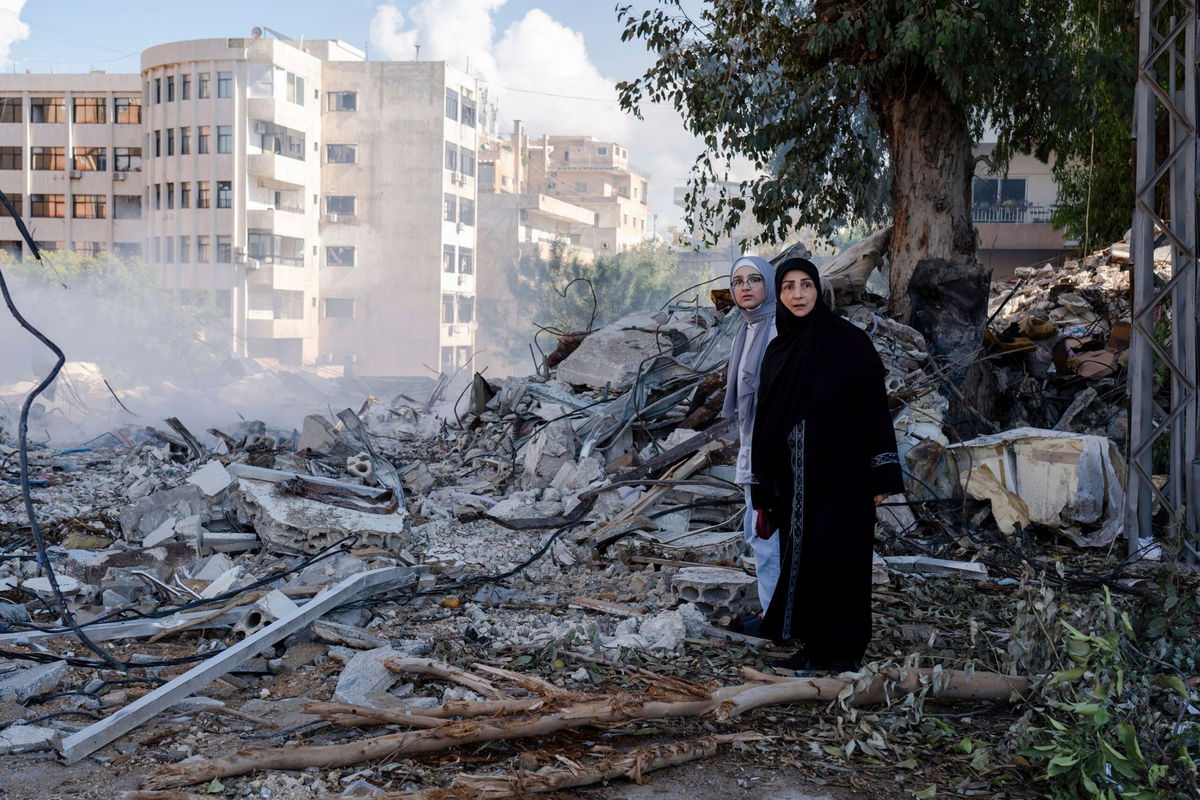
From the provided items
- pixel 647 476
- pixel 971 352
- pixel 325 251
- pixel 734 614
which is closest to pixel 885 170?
pixel 971 352

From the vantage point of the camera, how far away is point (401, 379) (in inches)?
1511

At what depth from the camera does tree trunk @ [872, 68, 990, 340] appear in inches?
373

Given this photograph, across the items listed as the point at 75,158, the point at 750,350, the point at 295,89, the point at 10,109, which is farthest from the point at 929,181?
the point at 10,109

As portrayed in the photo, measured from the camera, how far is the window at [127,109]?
4003 centimetres

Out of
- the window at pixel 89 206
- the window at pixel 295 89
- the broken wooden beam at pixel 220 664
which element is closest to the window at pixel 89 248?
the window at pixel 89 206

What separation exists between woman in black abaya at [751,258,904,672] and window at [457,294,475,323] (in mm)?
43004

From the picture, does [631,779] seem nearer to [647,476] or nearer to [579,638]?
[579,638]

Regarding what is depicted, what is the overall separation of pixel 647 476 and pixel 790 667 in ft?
10.3

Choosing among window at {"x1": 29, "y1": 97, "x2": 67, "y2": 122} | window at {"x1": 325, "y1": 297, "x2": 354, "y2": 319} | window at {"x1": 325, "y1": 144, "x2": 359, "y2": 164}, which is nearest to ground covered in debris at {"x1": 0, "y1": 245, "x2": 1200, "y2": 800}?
window at {"x1": 325, "y1": 297, "x2": 354, "y2": 319}

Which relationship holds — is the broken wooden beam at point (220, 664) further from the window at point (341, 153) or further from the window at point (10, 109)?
the window at point (10, 109)

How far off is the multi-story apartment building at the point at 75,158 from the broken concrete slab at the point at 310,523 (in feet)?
123

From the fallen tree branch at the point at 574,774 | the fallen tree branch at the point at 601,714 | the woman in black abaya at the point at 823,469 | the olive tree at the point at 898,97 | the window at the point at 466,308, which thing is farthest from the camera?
the window at the point at 466,308

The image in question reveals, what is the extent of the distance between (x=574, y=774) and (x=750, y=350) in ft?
7.59

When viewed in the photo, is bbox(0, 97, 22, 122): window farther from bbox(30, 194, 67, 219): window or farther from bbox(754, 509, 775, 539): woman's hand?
bbox(754, 509, 775, 539): woman's hand
